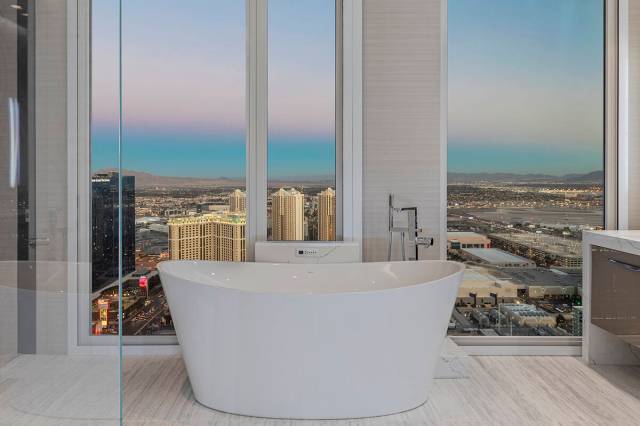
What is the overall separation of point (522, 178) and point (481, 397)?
156cm

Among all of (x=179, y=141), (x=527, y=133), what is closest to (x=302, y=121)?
(x=179, y=141)

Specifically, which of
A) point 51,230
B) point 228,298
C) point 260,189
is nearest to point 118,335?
point 51,230

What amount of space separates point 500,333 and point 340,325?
1610 mm

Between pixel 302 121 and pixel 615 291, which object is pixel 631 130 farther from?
pixel 302 121

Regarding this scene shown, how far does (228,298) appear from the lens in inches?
93.0

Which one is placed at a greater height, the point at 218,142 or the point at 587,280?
the point at 218,142

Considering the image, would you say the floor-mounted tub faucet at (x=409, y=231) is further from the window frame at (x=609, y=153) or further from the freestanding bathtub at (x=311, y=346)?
the freestanding bathtub at (x=311, y=346)

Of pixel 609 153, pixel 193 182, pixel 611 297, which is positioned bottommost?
pixel 611 297

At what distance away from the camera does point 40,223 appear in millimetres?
996

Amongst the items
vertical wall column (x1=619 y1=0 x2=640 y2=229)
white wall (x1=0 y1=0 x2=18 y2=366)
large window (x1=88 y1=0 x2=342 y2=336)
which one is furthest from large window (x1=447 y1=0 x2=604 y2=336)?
white wall (x1=0 y1=0 x2=18 y2=366)

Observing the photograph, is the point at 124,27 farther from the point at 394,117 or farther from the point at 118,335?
the point at 118,335

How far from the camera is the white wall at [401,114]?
3408mm

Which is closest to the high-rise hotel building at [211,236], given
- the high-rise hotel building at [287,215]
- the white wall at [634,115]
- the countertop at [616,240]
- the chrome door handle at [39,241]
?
the high-rise hotel building at [287,215]

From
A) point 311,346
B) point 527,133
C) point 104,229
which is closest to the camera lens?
point 104,229
